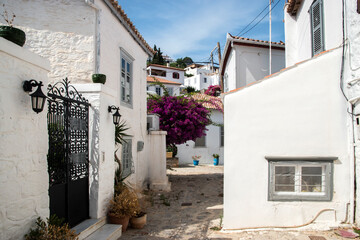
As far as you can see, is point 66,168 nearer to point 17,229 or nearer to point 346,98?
point 17,229

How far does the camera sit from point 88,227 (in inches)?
169

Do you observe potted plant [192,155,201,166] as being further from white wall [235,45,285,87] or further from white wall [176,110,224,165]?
white wall [235,45,285,87]

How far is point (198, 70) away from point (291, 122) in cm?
5124

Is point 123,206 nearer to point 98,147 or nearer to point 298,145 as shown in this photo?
point 98,147

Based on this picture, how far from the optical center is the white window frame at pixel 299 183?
509 cm

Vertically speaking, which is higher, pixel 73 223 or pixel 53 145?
pixel 53 145

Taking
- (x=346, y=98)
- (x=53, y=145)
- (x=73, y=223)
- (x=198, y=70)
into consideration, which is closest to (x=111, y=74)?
(x=53, y=145)

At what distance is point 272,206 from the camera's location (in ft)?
17.2

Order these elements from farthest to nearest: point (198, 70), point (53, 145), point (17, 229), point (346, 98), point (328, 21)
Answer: point (198, 70), point (328, 21), point (346, 98), point (53, 145), point (17, 229)

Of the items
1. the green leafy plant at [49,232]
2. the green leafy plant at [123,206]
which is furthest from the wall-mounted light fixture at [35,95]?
the green leafy plant at [123,206]

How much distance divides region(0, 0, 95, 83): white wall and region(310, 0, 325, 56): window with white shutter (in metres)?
5.79

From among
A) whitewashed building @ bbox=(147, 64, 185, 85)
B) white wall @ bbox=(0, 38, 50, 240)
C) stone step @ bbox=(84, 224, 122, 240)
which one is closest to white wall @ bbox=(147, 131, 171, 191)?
stone step @ bbox=(84, 224, 122, 240)

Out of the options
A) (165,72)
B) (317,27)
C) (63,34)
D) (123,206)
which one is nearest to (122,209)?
(123,206)

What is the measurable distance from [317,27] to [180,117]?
6.53 m
